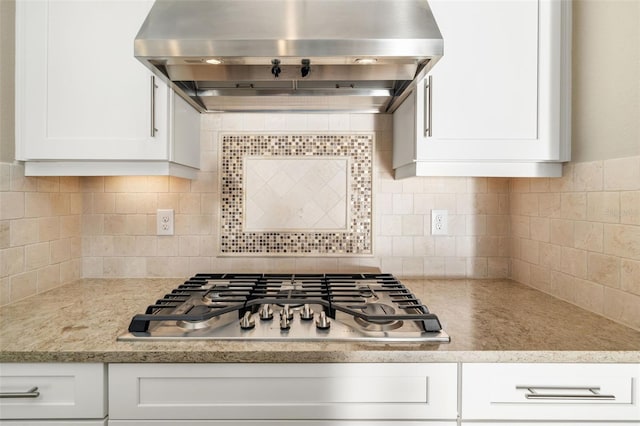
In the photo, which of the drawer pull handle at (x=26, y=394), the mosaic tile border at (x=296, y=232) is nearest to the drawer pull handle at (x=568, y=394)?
the mosaic tile border at (x=296, y=232)

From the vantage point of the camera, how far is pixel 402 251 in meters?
1.77

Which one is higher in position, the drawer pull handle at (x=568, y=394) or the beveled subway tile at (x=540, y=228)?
the beveled subway tile at (x=540, y=228)

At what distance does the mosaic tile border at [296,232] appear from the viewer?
5.75 ft

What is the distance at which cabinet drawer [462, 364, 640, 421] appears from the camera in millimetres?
972

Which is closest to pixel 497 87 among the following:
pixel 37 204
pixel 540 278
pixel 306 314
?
pixel 540 278

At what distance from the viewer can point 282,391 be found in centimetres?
98

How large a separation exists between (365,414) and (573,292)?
0.91 meters

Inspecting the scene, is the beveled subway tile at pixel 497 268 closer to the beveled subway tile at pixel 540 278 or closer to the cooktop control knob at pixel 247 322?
the beveled subway tile at pixel 540 278

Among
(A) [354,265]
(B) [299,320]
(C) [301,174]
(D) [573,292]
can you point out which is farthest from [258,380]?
(D) [573,292]

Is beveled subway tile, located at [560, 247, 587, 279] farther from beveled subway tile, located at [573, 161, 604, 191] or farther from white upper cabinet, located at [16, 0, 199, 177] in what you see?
white upper cabinet, located at [16, 0, 199, 177]

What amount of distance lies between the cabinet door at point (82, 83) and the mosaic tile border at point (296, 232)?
0.45 metres

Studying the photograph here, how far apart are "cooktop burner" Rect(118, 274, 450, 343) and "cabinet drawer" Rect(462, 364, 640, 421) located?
149mm

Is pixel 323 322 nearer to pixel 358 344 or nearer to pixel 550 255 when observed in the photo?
pixel 358 344

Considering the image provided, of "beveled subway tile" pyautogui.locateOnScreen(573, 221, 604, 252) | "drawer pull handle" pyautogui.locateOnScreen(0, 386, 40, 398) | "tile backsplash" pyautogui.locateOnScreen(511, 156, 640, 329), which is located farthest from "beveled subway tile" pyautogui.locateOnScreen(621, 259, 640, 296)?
"drawer pull handle" pyautogui.locateOnScreen(0, 386, 40, 398)
